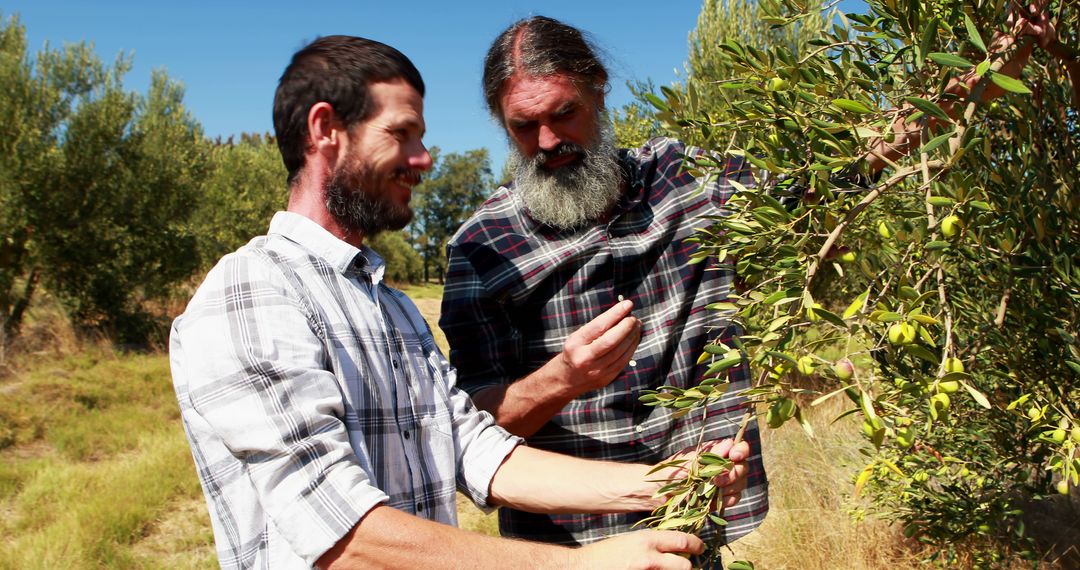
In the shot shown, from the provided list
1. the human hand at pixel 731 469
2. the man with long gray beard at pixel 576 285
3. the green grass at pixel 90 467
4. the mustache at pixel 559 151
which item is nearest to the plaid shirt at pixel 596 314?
the man with long gray beard at pixel 576 285

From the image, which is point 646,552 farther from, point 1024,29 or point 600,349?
point 1024,29

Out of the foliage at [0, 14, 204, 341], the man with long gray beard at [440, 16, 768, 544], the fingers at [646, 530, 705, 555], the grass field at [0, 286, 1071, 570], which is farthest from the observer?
the foliage at [0, 14, 204, 341]

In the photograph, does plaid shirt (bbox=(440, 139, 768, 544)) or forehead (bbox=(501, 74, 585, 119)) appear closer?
plaid shirt (bbox=(440, 139, 768, 544))

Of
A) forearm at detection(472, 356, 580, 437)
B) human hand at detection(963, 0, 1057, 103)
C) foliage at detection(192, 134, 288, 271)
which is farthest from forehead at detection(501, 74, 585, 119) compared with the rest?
foliage at detection(192, 134, 288, 271)

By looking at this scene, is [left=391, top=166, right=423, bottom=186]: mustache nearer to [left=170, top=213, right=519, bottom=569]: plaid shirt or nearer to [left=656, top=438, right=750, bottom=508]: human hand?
[left=170, top=213, right=519, bottom=569]: plaid shirt

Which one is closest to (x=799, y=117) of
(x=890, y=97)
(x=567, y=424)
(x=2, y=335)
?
(x=890, y=97)

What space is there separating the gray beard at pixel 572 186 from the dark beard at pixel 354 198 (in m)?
0.77

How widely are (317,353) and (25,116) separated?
14.3 metres

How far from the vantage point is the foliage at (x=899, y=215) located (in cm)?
102

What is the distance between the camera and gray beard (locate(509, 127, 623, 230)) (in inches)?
99.4

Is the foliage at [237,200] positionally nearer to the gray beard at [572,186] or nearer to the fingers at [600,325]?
the gray beard at [572,186]

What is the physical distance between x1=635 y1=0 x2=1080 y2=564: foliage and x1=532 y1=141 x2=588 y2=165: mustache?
1107mm

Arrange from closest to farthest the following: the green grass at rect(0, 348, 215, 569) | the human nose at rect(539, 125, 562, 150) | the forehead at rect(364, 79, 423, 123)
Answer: the forehead at rect(364, 79, 423, 123) → the human nose at rect(539, 125, 562, 150) → the green grass at rect(0, 348, 215, 569)

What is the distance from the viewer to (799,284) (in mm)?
1148
